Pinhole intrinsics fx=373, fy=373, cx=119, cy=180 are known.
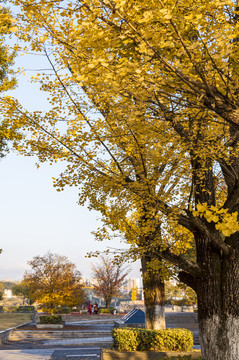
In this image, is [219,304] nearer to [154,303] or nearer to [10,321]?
[154,303]

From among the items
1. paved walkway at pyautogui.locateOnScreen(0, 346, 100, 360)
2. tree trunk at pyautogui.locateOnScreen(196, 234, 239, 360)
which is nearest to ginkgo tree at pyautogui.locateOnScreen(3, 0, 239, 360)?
tree trunk at pyautogui.locateOnScreen(196, 234, 239, 360)

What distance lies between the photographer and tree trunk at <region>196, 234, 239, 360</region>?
21.6 ft

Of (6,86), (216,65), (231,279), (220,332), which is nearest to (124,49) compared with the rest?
(216,65)

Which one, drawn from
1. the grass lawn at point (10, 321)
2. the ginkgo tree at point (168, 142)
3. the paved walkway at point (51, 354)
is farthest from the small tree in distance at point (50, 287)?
the ginkgo tree at point (168, 142)

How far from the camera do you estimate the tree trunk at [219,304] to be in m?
6.57

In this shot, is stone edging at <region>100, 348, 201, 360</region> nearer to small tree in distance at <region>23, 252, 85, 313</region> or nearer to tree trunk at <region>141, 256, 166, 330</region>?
tree trunk at <region>141, 256, 166, 330</region>

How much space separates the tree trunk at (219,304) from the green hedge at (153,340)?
543cm

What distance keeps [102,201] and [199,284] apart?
3.09m

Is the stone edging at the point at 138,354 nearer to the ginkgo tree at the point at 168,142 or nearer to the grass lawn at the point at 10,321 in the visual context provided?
the ginkgo tree at the point at 168,142

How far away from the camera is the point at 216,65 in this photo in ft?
13.8

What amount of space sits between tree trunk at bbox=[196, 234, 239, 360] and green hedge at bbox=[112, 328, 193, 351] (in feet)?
17.8

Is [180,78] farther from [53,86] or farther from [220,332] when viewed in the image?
[220,332]

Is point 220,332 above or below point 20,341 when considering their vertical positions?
above

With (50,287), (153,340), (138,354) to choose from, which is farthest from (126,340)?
(50,287)
